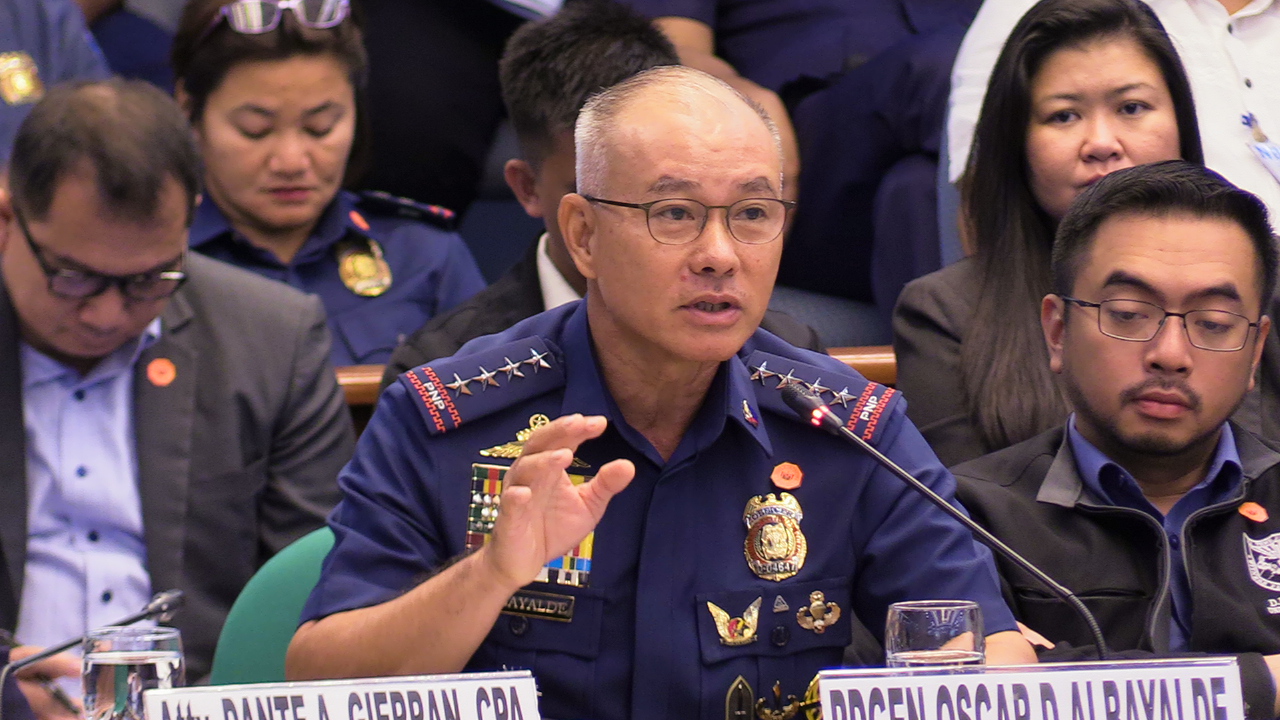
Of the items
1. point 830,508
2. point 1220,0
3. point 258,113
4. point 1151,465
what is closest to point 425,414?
point 830,508

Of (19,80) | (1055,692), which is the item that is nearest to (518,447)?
(1055,692)

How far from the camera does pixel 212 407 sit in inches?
116

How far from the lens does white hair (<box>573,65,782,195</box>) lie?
6.71ft

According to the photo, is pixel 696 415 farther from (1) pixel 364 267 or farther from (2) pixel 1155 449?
(1) pixel 364 267

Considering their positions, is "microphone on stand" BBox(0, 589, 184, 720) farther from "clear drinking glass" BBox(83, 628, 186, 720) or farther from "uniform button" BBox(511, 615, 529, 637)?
"uniform button" BBox(511, 615, 529, 637)

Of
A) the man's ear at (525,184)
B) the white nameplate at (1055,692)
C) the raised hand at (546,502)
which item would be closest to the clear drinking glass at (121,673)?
the raised hand at (546,502)

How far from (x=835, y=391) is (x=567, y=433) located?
0.53 metres

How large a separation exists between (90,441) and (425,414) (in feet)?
3.64

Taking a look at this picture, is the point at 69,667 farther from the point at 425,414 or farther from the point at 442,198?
the point at 442,198

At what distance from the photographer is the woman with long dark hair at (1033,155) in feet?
9.07

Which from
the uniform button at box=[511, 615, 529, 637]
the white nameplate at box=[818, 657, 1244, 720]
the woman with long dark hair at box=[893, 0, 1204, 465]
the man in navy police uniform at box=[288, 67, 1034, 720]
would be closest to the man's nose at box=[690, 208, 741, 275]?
the man in navy police uniform at box=[288, 67, 1034, 720]

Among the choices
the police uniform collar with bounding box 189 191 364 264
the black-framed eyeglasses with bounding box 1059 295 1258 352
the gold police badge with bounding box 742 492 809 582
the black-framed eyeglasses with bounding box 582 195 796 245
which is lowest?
the gold police badge with bounding box 742 492 809 582

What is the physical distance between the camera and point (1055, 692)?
5.01ft

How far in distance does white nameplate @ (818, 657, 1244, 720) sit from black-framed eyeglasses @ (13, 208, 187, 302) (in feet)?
5.59
